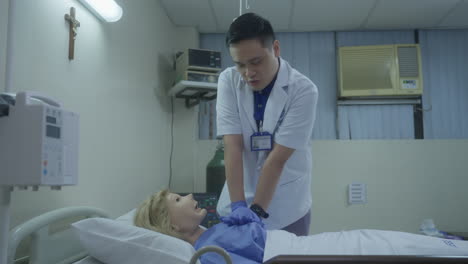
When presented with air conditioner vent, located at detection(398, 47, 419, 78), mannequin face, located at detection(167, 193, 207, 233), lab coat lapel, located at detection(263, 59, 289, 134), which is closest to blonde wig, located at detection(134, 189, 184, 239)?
mannequin face, located at detection(167, 193, 207, 233)

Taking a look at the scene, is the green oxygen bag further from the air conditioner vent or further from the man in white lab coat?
the air conditioner vent

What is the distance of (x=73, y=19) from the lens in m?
1.62

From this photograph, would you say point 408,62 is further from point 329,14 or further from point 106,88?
point 106,88

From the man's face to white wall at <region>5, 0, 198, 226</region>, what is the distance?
2.42 feet

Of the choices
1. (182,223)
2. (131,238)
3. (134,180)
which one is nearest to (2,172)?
(131,238)

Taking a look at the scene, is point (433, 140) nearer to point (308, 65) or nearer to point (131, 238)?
point (308, 65)

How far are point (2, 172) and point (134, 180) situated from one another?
5.20ft

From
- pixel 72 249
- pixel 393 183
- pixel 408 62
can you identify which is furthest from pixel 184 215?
pixel 408 62

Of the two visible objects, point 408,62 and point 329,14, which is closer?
point 329,14

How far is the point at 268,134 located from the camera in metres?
1.64

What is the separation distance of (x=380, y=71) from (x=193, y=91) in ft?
5.76

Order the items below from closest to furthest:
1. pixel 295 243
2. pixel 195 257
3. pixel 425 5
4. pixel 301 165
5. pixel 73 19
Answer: pixel 195 257 → pixel 295 243 → pixel 73 19 → pixel 301 165 → pixel 425 5

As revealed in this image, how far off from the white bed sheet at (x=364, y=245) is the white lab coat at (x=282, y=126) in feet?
1.63

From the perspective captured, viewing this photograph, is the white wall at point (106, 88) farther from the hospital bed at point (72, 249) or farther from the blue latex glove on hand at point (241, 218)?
the blue latex glove on hand at point (241, 218)
